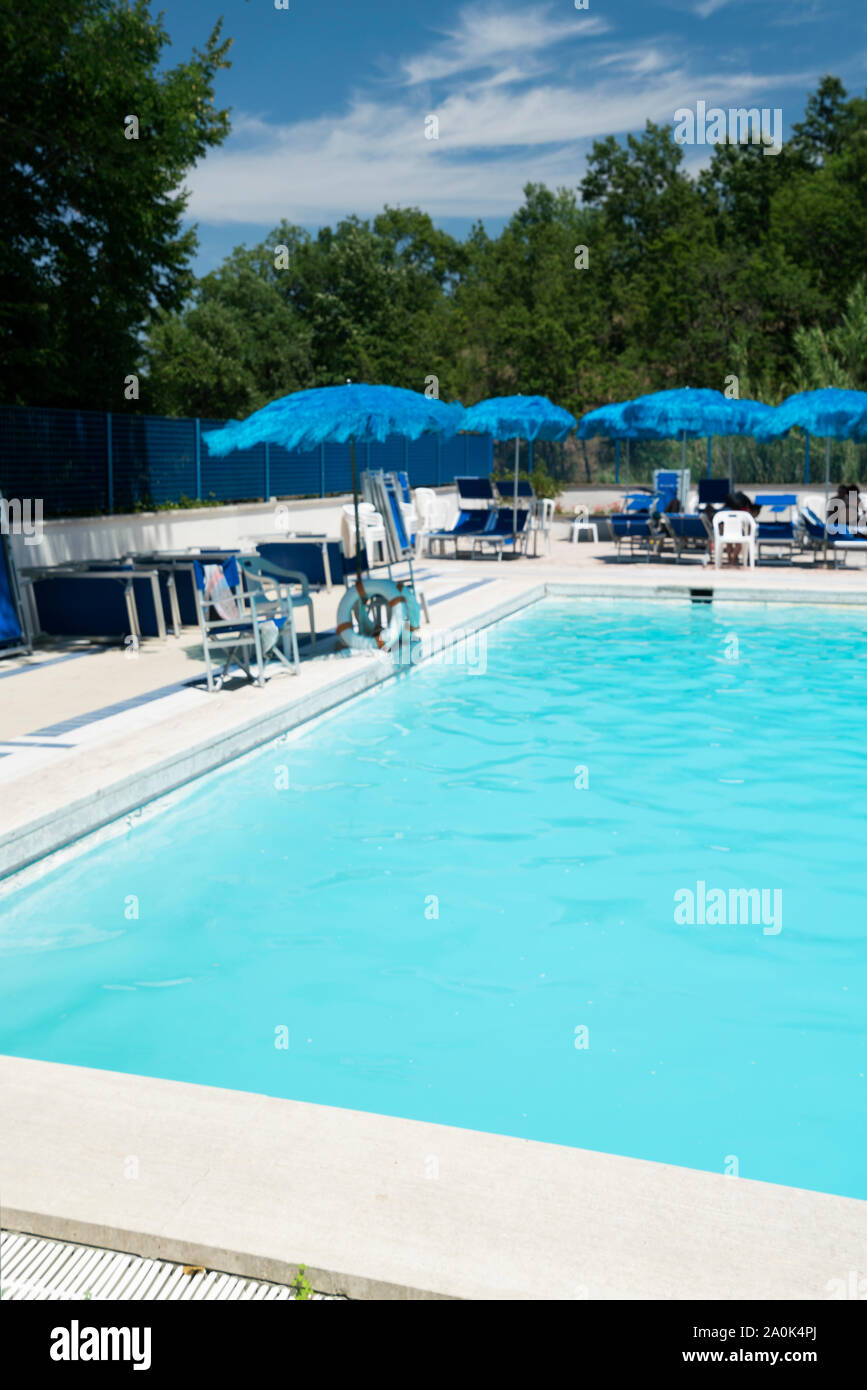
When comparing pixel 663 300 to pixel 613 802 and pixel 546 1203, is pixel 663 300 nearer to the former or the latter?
pixel 613 802

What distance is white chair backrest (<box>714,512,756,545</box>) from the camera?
56.4 feet

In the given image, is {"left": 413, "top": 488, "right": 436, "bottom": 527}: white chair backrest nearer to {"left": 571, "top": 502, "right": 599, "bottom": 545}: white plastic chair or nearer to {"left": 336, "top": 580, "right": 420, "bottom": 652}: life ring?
{"left": 571, "top": 502, "right": 599, "bottom": 545}: white plastic chair

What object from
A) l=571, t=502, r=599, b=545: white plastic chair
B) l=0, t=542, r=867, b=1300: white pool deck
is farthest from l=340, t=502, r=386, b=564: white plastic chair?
l=0, t=542, r=867, b=1300: white pool deck

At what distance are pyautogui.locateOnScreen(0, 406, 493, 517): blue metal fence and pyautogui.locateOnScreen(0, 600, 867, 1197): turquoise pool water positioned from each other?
6.49 metres

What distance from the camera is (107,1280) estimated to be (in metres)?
2.51

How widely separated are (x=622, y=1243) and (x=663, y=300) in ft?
147

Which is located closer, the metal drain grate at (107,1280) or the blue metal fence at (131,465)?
the metal drain grate at (107,1280)

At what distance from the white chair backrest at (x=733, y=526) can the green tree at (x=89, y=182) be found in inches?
348

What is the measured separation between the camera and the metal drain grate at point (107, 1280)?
2.46 metres

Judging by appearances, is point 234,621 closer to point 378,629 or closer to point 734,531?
point 378,629

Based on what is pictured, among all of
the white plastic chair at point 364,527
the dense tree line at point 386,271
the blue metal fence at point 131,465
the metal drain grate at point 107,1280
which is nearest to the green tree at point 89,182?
the dense tree line at point 386,271

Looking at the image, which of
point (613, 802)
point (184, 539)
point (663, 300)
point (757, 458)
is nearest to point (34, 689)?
point (613, 802)

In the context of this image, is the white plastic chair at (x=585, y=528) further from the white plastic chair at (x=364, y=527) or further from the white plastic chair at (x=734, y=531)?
the white plastic chair at (x=364, y=527)
